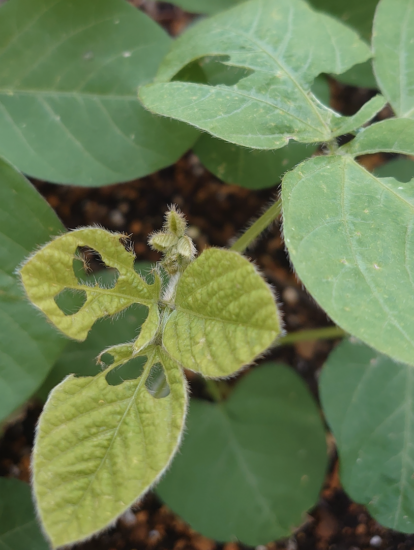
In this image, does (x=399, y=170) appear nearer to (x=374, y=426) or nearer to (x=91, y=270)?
(x=374, y=426)

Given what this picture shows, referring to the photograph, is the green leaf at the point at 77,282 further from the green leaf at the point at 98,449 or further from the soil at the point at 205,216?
the soil at the point at 205,216

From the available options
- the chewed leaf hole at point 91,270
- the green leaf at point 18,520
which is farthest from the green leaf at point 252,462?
the chewed leaf hole at point 91,270

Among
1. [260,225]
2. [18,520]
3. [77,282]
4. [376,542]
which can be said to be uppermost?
[77,282]

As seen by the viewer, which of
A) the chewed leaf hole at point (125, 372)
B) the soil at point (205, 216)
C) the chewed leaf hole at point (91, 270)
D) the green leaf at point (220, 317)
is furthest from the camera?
the soil at point (205, 216)

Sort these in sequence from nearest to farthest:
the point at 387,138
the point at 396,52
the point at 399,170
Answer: the point at 387,138 → the point at 396,52 → the point at 399,170

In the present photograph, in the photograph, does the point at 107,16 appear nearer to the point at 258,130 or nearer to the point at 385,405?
the point at 258,130

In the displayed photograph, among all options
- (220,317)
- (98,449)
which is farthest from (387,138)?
(98,449)
